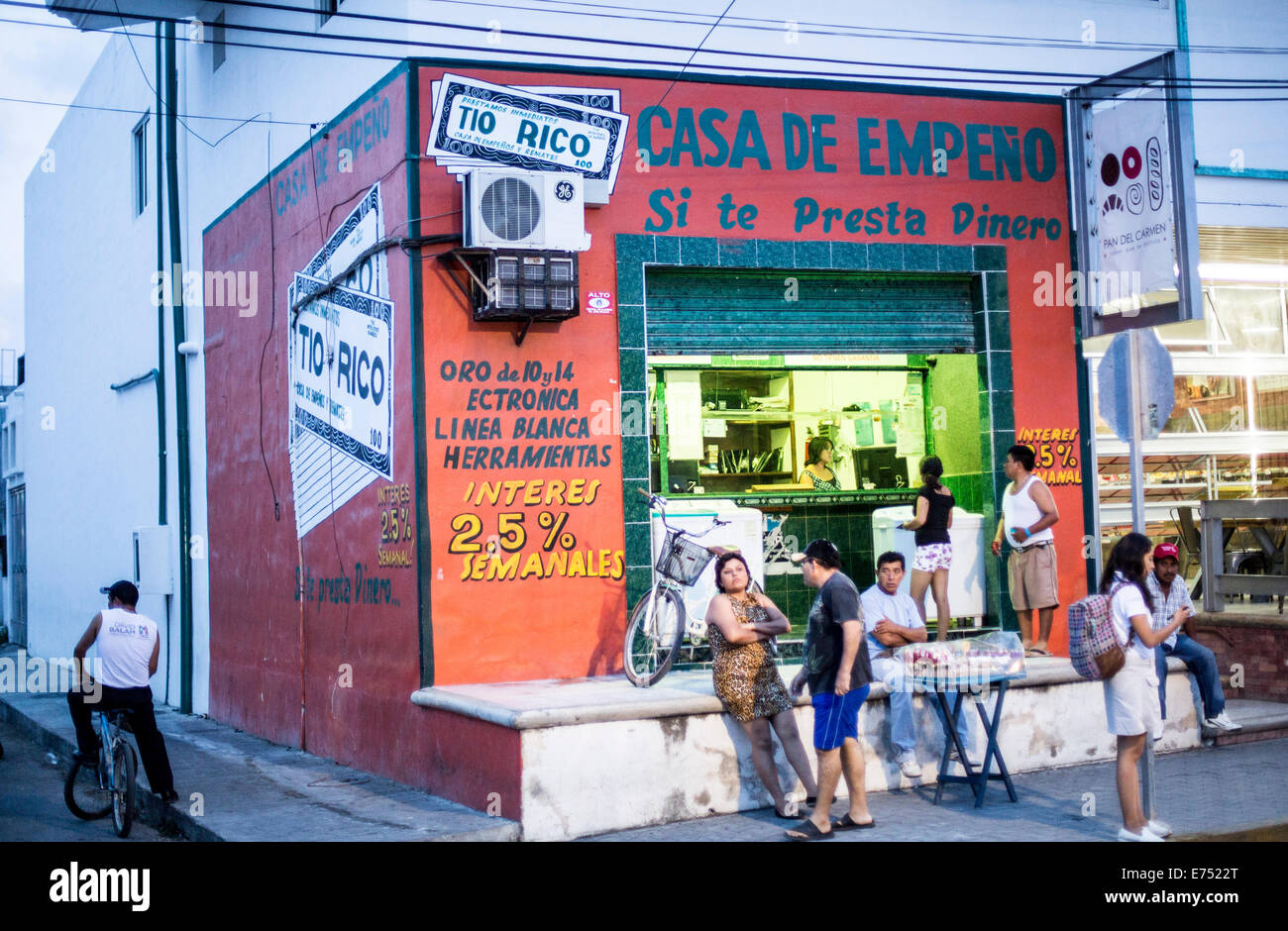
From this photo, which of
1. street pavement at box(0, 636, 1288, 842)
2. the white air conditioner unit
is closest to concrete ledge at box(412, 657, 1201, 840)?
street pavement at box(0, 636, 1288, 842)

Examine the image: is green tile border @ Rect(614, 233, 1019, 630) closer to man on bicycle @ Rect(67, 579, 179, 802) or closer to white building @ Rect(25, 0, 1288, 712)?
white building @ Rect(25, 0, 1288, 712)

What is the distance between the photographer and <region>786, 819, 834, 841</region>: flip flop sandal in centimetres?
798

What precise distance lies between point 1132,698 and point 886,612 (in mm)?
2128

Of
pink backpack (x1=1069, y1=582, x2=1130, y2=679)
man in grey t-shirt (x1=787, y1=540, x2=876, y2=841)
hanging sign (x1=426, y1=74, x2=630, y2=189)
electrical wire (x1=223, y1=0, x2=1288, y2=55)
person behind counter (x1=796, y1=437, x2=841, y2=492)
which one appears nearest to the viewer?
pink backpack (x1=1069, y1=582, x2=1130, y2=679)

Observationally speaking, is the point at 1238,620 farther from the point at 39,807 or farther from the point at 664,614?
the point at 39,807

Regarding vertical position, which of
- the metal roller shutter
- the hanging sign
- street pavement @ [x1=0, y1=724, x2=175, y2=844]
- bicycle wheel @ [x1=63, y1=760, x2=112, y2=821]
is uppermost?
the hanging sign

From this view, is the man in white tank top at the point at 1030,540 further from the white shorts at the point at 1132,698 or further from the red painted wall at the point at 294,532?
the red painted wall at the point at 294,532

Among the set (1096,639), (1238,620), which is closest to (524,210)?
(1096,639)

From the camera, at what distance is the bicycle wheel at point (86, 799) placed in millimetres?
10438

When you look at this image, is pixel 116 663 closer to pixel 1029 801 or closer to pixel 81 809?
pixel 81 809

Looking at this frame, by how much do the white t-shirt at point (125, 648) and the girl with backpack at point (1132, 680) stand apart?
23.3ft

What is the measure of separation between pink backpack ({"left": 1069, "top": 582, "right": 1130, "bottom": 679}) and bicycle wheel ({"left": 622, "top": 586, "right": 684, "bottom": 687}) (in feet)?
10.1

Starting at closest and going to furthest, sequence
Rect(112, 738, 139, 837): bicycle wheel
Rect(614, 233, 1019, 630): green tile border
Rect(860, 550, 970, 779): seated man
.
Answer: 1. Rect(860, 550, 970, 779): seated man
2. Rect(112, 738, 139, 837): bicycle wheel
3. Rect(614, 233, 1019, 630): green tile border

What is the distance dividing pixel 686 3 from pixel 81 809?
8361mm
